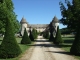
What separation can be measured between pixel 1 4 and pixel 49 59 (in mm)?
26707

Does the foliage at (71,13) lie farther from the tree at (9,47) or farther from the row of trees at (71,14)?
the tree at (9,47)

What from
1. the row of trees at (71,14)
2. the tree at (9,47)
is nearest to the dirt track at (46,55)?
the tree at (9,47)

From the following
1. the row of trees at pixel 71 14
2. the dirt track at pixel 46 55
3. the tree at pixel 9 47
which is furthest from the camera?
the row of trees at pixel 71 14

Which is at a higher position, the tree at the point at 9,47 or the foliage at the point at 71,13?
the foliage at the point at 71,13

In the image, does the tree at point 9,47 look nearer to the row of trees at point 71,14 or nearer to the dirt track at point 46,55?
the dirt track at point 46,55

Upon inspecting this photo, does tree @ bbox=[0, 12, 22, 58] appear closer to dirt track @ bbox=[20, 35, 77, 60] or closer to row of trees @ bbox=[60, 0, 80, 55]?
dirt track @ bbox=[20, 35, 77, 60]

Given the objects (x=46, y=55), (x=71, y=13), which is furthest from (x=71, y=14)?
(x=46, y=55)

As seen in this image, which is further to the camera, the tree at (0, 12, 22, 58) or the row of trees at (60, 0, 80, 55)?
the row of trees at (60, 0, 80, 55)

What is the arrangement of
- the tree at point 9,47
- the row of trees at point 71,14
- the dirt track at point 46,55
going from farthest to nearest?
the row of trees at point 71,14, the tree at point 9,47, the dirt track at point 46,55

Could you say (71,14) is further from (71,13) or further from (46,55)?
(46,55)

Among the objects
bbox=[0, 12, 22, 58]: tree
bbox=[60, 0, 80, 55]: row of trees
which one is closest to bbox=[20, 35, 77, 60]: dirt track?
bbox=[0, 12, 22, 58]: tree

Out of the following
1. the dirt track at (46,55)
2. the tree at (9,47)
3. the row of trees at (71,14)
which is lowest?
the dirt track at (46,55)

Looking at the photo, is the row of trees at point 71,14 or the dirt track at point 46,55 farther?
the row of trees at point 71,14

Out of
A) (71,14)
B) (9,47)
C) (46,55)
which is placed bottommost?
(46,55)
